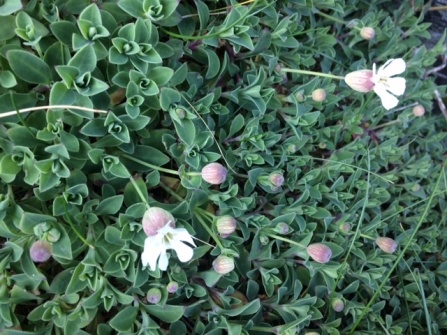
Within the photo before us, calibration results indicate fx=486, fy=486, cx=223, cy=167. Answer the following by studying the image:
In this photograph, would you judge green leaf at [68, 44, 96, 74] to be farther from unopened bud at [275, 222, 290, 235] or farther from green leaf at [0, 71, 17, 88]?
unopened bud at [275, 222, 290, 235]

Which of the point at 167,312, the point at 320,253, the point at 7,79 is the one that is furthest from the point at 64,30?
the point at 320,253

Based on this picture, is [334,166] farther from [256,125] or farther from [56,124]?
[56,124]

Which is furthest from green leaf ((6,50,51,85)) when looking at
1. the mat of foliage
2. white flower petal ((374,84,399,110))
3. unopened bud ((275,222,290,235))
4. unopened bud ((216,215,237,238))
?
white flower petal ((374,84,399,110))

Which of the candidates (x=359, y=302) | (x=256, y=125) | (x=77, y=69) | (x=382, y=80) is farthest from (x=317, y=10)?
(x=359, y=302)

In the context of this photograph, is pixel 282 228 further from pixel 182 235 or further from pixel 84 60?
pixel 84 60

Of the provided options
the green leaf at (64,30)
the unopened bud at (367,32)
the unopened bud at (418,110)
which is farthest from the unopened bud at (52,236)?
the unopened bud at (418,110)

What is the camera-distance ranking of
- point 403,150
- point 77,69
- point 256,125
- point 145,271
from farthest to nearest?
point 403,150 < point 256,125 < point 145,271 < point 77,69
